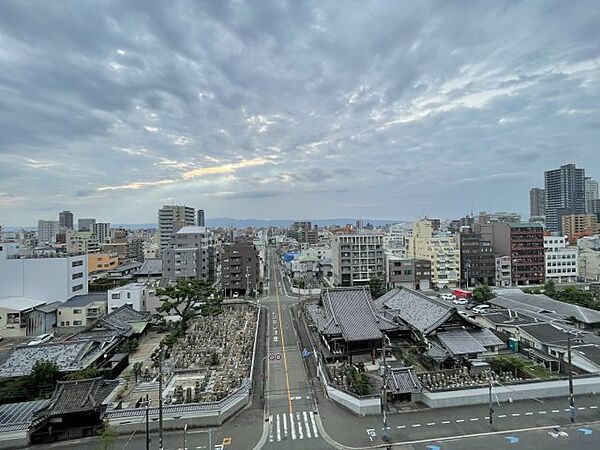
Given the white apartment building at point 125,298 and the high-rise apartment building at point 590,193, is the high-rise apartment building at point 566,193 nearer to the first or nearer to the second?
the high-rise apartment building at point 590,193

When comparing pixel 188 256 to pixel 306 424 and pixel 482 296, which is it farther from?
pixel 306 424

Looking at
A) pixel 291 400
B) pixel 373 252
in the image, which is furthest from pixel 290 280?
pixel 291 400

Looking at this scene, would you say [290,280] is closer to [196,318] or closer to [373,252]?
[373,252]

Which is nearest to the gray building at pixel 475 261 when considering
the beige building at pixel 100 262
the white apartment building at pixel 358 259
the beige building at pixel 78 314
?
the white apartment building at pixel 358 259

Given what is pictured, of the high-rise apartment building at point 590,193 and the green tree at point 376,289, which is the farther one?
the high-rise apartment building at point 590,193

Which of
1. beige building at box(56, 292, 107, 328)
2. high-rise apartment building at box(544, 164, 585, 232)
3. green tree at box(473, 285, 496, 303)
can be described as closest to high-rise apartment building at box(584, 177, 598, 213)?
high-rise apartment building at box(544, 164, 585, 232)

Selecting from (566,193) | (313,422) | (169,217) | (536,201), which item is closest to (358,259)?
(313,422)
